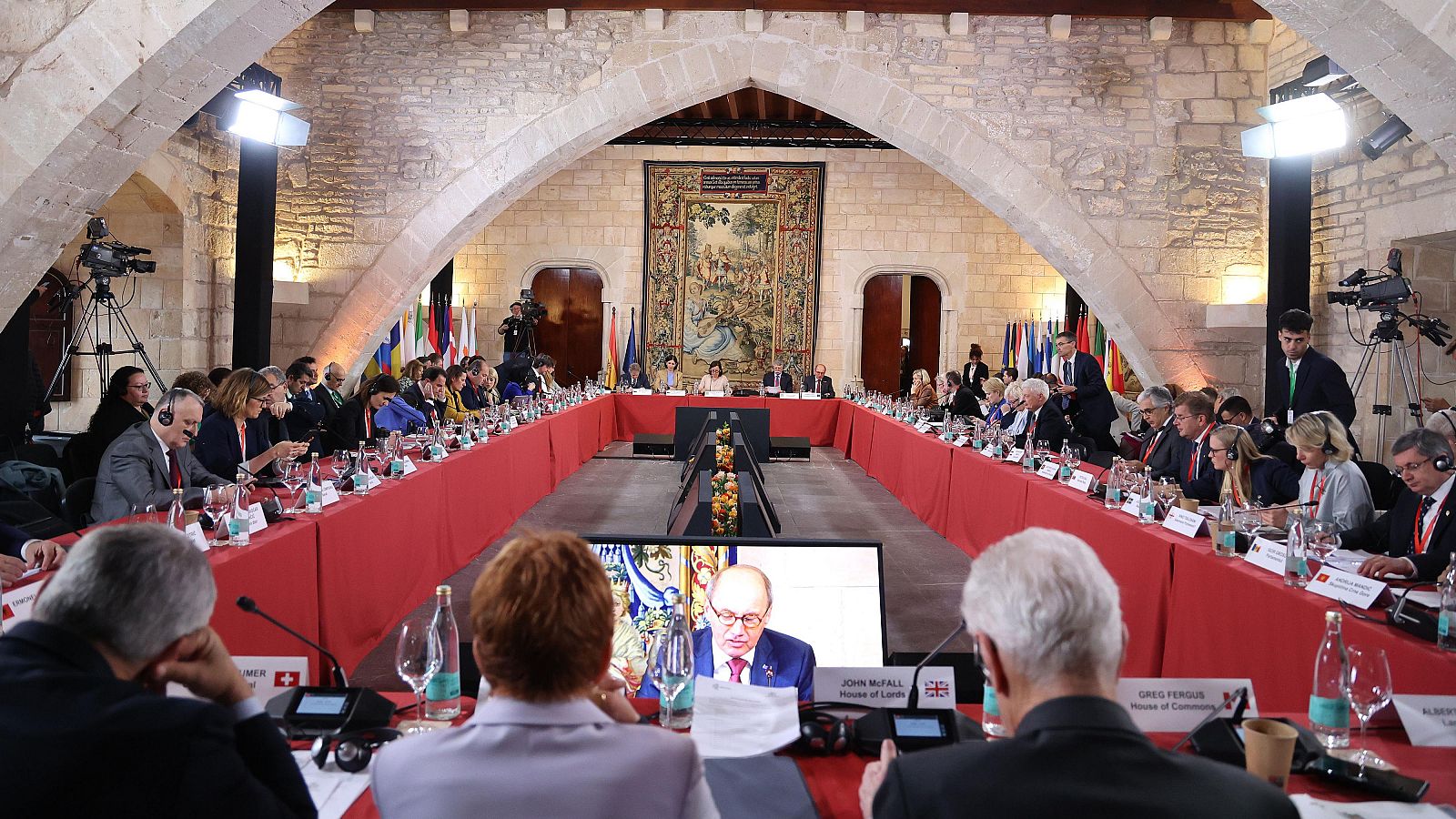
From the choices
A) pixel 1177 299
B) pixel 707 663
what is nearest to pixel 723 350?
pixel 1177 299

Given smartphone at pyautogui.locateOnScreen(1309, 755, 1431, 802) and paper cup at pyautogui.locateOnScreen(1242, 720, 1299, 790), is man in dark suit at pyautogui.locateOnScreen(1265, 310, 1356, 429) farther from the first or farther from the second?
paper cup at pyautogui.locateOnScreen(1242, 720, 1299, 790)

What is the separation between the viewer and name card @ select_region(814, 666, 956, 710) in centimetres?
167

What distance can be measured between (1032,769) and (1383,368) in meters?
7.48

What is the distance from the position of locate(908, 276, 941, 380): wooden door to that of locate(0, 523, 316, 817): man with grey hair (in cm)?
1451

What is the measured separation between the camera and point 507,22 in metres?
9.12

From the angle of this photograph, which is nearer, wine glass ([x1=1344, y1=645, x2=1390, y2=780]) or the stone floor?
wine glass ([x1=1344, y1=645, x2=1390, y2=780])

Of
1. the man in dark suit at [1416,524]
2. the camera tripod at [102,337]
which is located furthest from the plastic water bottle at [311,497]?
the camera tripod at [102,337]

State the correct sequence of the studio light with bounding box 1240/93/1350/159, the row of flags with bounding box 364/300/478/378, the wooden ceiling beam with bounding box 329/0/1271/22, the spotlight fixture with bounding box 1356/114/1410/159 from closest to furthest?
1. the spotlight fixture with bounding box 1356/114/1410/159
2. the studio light with bounding box 1240/93/1350/159
3. the wooden ceiling beam with bounding box 329/0/1271/22
4. the row of flags with bounding box 364/300/478/378

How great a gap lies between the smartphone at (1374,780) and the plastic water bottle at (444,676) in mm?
1306

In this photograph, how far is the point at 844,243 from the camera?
1467 centimetres

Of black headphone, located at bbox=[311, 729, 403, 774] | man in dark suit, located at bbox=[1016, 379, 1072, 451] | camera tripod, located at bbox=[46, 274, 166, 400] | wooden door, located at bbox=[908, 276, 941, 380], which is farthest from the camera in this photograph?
wooden door, located at bbox=[908, 276, 941, 380]

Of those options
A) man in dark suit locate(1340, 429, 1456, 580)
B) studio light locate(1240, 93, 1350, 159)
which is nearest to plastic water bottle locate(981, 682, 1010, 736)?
man in dark suit locate(1340, 429, 1456, 580)

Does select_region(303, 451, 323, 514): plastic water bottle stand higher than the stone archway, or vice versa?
the stone archway

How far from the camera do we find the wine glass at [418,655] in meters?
1.56
